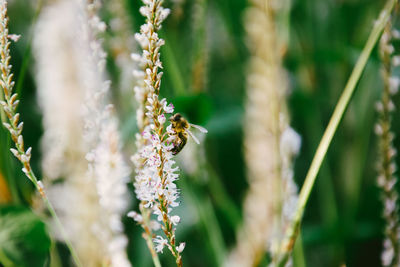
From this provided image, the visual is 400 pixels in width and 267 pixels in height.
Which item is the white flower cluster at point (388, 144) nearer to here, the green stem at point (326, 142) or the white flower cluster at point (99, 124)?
the green stem at point (326, 142)

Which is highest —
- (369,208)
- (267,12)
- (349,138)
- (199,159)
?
(267,12)

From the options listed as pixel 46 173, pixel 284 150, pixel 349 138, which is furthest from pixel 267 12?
pixel 349 138

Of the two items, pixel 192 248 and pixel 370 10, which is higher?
pixel 370 10

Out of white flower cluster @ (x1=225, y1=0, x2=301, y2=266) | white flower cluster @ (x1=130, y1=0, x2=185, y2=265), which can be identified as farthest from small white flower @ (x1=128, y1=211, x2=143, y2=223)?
white flower cluster @ (x1=225, y1=0, x2=301, y2=266)

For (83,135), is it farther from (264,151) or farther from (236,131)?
(236,131)

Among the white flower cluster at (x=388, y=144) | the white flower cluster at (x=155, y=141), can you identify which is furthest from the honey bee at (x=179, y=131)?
the white flower cluster at (x=388, y=144)

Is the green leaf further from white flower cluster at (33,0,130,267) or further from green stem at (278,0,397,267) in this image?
green stem at (278,0,397,267)

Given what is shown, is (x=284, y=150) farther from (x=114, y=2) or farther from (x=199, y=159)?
(x=114, y=2)

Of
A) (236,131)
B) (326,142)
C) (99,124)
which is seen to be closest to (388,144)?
(326,142)
